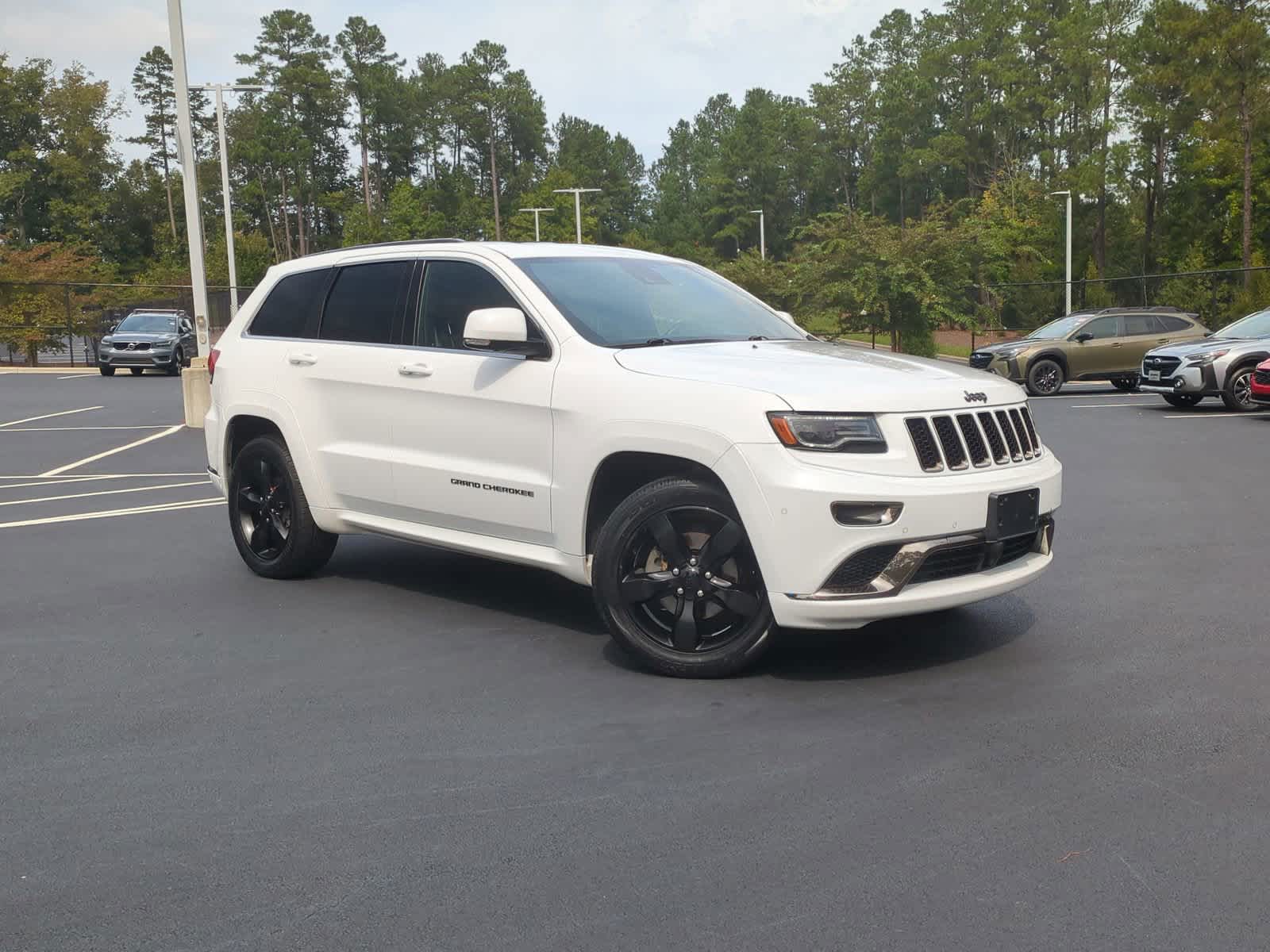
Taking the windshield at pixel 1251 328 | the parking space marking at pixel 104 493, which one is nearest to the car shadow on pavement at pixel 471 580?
the parking space marking at pixel 104 493

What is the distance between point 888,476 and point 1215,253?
51.9 meters

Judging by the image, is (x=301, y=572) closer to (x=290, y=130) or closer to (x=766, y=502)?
(x=766, y=502)

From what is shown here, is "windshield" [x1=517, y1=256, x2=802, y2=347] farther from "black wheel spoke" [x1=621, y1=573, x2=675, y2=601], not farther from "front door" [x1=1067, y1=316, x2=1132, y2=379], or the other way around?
"front door" [x1=1067, y1=316, x2=1132, y2=379]

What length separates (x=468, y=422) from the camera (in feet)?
20.4

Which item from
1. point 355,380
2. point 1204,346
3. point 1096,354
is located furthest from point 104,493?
point 1096,354

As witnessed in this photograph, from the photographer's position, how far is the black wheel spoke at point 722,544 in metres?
5.22

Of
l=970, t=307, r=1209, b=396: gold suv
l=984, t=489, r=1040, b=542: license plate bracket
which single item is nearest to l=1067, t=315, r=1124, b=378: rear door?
l=970, t=307, r=1209, b=396: gold suv

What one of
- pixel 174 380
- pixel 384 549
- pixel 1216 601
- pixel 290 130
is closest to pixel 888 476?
pixel 1216 601

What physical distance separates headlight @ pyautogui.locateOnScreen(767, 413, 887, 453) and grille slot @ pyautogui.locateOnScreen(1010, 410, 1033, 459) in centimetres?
89

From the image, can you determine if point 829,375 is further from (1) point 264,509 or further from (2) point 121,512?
(2) point 121,512

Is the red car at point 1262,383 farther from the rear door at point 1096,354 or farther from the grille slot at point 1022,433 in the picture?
the grille slot at point 1022,433

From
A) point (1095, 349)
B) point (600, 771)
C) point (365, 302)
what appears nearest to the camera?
point (600, 771)

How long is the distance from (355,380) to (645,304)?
156 cm

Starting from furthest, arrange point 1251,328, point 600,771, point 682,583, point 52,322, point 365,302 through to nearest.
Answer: point 52,322, point 1251,328, point 365,302, point 682,583, point 600,771
